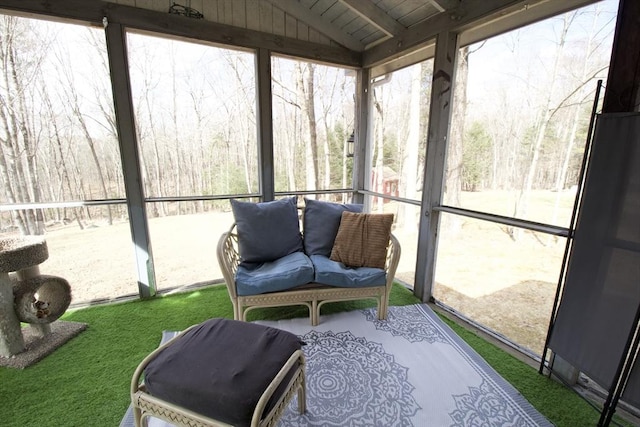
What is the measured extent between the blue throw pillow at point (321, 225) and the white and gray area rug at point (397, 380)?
2.06 ft

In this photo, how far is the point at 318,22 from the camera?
2910 mm

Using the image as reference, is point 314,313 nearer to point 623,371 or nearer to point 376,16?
point 623,371

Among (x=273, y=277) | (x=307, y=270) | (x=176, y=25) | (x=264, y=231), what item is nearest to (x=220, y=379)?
(x=273, y=277)

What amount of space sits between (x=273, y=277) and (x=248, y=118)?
1.86m

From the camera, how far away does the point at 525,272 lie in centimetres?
225

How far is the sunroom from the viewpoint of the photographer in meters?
1.54

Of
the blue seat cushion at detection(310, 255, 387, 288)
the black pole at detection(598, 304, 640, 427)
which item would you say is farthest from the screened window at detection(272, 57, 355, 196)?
the black pole at detection(598, 304, 640, 427)

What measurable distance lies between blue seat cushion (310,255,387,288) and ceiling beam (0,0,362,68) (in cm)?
217

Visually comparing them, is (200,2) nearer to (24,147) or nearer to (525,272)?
(24,147)

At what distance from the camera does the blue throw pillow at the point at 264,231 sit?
2.43 m

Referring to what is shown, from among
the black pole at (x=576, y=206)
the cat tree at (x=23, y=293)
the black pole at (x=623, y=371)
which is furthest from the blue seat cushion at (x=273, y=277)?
the black pole at (x=623, y=371)

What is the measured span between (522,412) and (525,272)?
1.10 metres

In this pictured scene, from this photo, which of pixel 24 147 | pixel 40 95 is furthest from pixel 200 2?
pixel 24 147

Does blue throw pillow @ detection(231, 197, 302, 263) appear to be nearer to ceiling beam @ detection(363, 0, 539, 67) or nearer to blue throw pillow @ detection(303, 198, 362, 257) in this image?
blue throw pillow @ detection(303, 198, 362, 257)
